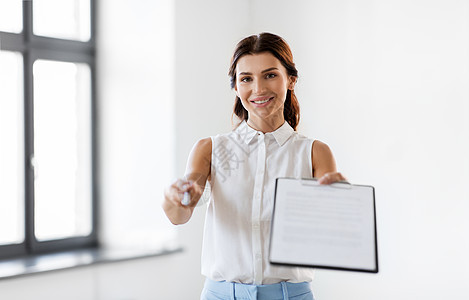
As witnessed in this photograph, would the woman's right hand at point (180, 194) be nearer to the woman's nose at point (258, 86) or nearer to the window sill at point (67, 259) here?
the woman's nose at point (258, 86)

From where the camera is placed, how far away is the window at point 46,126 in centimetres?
266

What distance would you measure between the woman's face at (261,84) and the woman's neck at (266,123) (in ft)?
0.04

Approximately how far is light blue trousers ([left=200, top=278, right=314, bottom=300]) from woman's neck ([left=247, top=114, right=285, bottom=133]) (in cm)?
38

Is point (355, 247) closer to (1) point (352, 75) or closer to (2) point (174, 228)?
(1) point (352, 75)

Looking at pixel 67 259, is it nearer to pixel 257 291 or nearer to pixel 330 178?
pixel 257 291

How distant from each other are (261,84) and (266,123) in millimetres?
105

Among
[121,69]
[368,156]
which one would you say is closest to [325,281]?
[368,156]

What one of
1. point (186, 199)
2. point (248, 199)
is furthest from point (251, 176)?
point (186, 199)

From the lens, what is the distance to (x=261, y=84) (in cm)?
133

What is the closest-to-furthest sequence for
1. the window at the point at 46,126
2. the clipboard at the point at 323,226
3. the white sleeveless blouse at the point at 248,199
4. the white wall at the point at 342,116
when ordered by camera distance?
the clipboard at the point at 323,226
the white sleeveless blouse at the point at 248,199
the white wall at the point at 342,116
the window at the point at 46,126

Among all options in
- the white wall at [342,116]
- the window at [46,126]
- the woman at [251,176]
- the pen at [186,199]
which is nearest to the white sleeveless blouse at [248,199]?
the woman at [251,176]

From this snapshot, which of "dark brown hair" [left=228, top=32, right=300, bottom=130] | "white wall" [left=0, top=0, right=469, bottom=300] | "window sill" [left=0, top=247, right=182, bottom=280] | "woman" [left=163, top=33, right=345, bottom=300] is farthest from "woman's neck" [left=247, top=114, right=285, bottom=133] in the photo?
"window sill" [left=0, top=247, right=182, bottom=280]

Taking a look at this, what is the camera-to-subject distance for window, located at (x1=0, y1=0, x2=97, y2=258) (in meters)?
2.66

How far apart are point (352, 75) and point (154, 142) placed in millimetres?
1025
